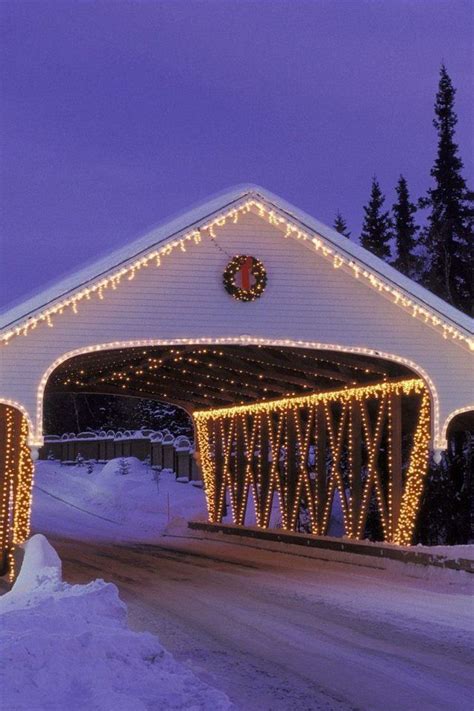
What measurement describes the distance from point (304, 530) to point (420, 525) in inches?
143

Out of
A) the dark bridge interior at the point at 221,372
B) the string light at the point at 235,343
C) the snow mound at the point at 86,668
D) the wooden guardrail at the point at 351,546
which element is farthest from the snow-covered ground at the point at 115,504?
the snow mound at the point at 86,668

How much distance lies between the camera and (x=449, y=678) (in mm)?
9414

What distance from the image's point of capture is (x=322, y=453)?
989 inches

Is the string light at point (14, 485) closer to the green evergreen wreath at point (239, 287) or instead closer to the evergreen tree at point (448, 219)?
the green evergreen wreath at point (239, 287)

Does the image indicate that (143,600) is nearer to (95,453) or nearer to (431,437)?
(431,437)

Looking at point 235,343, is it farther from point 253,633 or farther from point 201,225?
point 253,633

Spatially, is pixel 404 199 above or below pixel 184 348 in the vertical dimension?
above

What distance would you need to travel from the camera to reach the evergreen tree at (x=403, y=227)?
183ft

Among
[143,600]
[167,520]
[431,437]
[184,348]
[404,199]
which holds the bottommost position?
[167,520]

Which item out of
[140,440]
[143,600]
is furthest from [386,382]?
[140,440]

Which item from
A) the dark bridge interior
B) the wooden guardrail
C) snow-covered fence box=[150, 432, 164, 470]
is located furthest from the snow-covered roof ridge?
snow-covered fence box=[150, 432, 164, 470]

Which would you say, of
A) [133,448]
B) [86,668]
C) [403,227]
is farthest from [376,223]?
[86,668]

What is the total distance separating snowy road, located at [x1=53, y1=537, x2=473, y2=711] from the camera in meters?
8.88

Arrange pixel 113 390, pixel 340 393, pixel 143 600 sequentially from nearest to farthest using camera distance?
pixel 143 600, pixel 340 393, pixel 113 390
